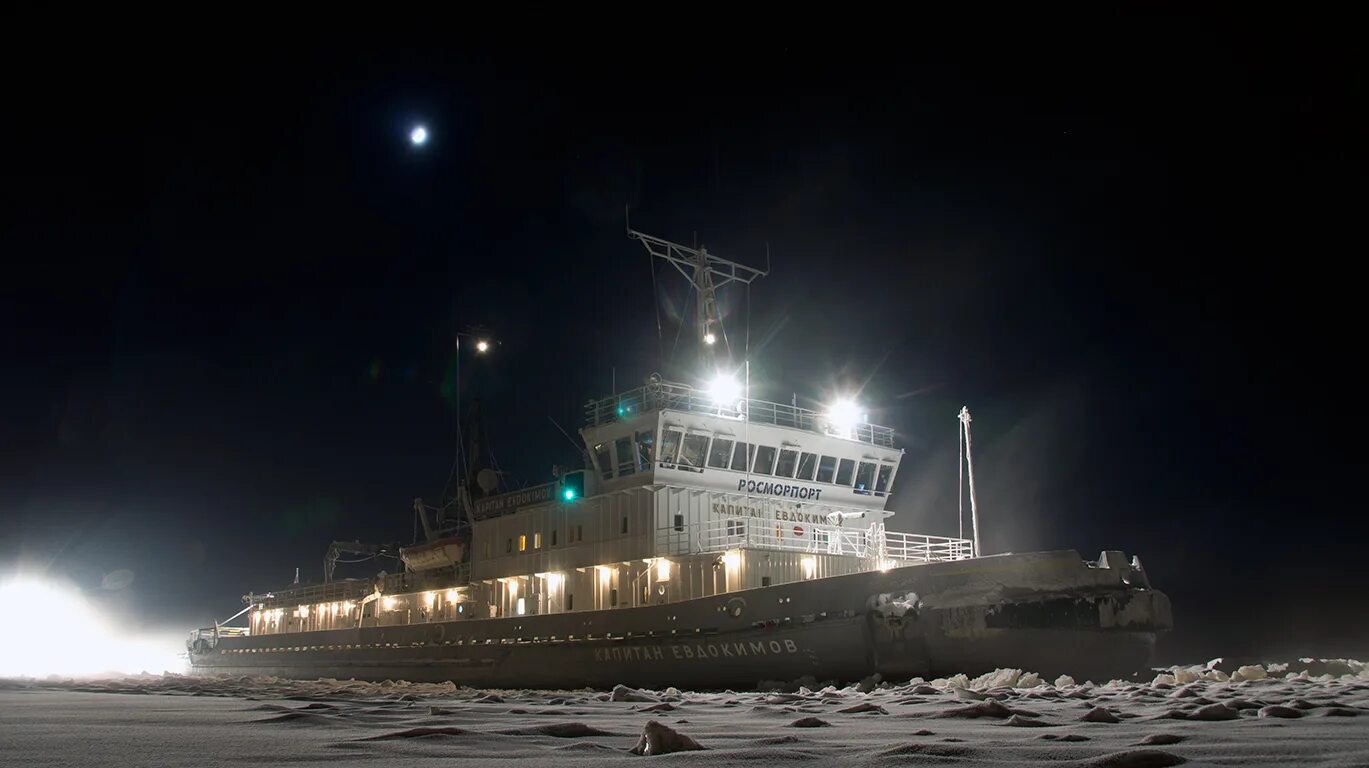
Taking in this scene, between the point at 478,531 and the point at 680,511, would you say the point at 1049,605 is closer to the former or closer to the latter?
the point at 680,511

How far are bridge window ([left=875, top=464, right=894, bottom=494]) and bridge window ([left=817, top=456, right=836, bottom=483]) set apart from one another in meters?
1.62

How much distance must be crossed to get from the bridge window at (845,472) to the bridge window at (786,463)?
144cm

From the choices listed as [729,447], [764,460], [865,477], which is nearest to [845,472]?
[865,477]

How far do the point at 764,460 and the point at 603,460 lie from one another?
4.09 metres

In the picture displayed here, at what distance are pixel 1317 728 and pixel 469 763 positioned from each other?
4802mm

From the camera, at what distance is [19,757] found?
3.95m

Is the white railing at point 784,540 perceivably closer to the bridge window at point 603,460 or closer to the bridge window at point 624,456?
the bridge window at point 624,456

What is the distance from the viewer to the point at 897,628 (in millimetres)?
15391

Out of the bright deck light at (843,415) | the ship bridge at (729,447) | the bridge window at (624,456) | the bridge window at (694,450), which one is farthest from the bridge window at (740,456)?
the bright deck light at (843,415)

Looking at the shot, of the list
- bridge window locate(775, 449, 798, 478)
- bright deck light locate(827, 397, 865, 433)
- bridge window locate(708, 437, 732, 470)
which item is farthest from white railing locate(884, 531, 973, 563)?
bridge window locate(708, 437, 732, 470)

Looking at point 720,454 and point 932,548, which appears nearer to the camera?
point 932,548

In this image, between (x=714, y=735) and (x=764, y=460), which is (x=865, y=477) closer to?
(x=764, y=460)

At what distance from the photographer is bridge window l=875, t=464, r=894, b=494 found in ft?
81.1

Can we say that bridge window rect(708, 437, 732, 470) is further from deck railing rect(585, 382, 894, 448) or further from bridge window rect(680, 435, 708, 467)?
deck railing rect(585, 382, 894, 448)
